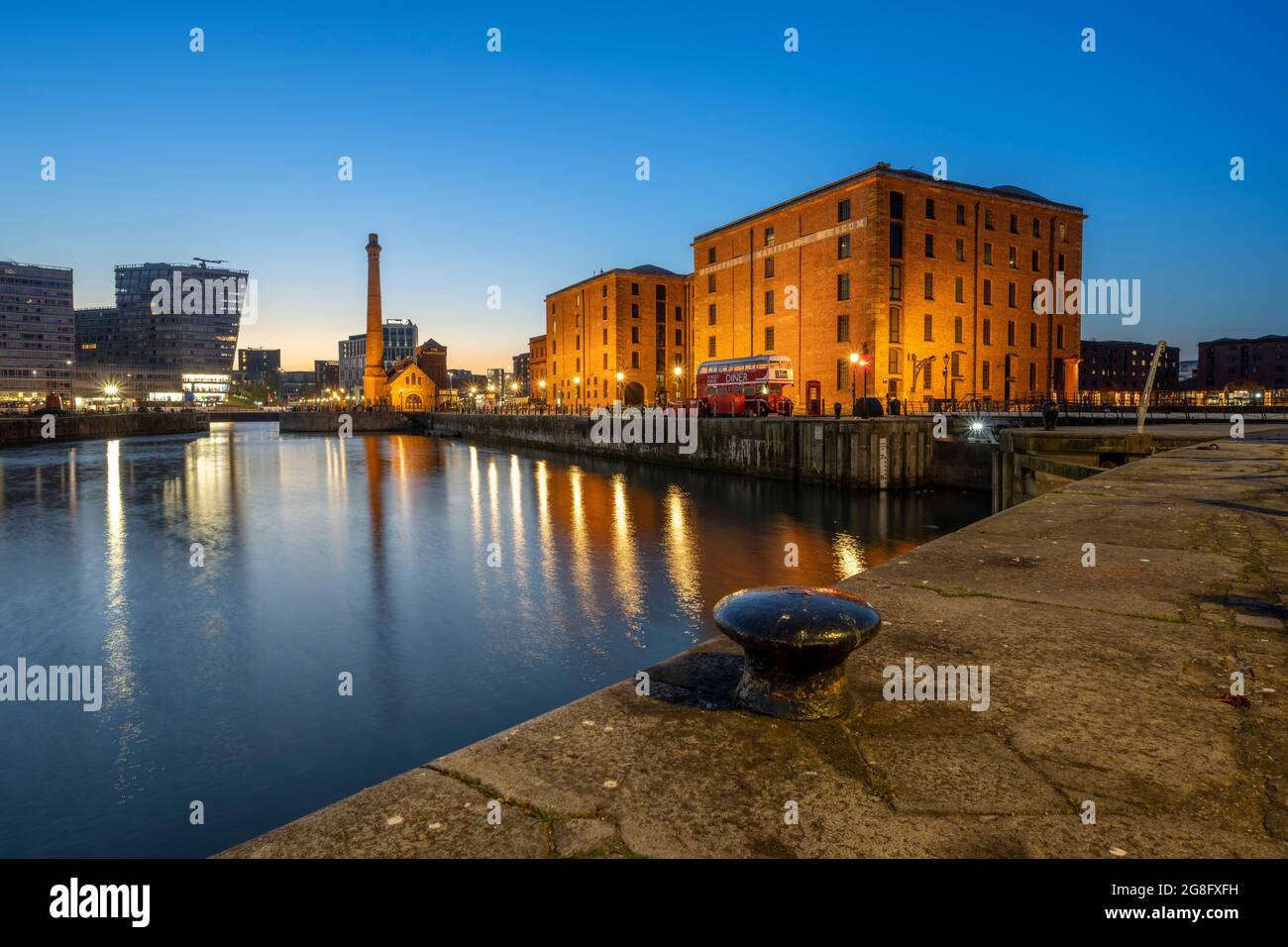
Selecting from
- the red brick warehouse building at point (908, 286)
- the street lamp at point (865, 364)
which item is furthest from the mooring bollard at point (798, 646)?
the red brick warehouse building at point (908, 286)

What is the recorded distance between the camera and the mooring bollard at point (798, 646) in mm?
3557

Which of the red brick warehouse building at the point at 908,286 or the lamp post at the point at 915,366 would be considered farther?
the lamp post at the point at 915,366

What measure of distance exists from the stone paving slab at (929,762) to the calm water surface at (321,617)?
5035 mm

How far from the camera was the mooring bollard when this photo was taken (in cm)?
356

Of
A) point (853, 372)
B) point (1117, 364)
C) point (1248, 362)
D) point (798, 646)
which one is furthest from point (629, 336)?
point (1248, 362)

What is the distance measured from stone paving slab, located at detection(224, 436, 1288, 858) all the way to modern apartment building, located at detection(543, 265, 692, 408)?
7140cm

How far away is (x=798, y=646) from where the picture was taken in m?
3.49

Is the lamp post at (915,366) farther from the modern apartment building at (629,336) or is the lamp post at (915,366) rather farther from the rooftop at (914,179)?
the modern apartment building at (629,336)

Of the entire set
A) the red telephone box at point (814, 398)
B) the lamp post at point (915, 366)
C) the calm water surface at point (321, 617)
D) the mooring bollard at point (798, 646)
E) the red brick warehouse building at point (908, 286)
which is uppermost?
the red brick warehouse building at point (908, 286)

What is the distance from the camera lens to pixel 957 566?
270 inches

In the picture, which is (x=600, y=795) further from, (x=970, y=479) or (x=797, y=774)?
(x=970, y=479)
